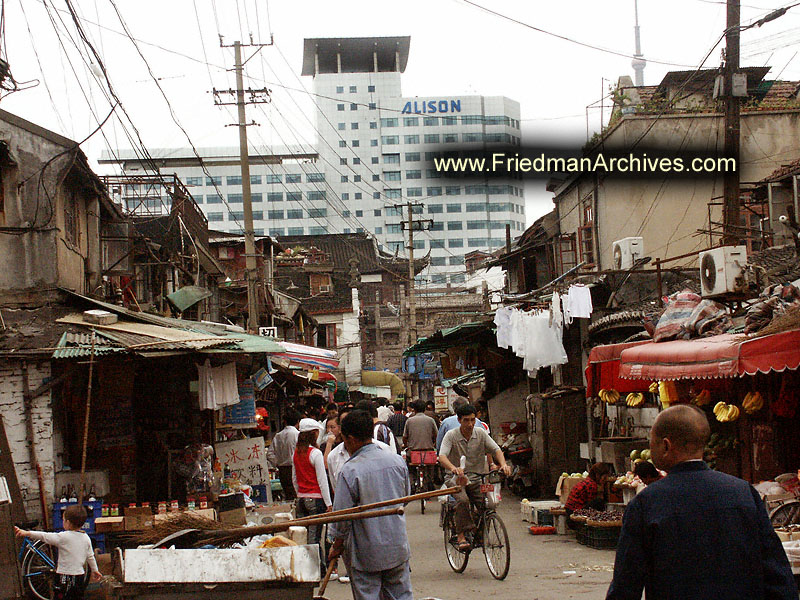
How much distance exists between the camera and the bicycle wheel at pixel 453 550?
10.4 meters

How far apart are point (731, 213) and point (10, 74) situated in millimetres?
11692

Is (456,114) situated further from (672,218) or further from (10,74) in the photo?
(10,74)

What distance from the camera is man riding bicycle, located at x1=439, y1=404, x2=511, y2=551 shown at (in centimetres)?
1016

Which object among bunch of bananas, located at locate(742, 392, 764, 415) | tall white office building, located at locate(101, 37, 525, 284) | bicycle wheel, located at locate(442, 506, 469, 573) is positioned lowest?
bicycle wheel, located at locate(442, 506, 469, 573)

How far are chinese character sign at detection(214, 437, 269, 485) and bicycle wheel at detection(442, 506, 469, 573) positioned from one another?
6.08m

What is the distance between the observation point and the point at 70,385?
1255 centimetres

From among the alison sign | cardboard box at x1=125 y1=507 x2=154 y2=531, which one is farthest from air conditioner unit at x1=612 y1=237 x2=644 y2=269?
the alison sign

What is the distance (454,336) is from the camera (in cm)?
2330

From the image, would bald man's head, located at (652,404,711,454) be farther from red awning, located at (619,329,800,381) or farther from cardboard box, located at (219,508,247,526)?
cardboard box, located at (219,508,247,526)

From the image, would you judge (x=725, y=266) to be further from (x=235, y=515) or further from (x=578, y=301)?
(x=235, y=515)

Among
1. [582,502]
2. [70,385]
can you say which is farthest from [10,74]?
[582,502]

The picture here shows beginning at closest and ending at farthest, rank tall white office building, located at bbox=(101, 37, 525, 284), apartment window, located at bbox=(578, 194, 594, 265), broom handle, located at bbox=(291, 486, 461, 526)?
broom handle, located at bbox=(291, 486, 461, 526) < apartment window, located at bbox=(578, 194, 594, 265) < tall white office building, located at bbox=(101, 37, 525, 284)

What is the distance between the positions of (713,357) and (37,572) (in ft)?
25.2

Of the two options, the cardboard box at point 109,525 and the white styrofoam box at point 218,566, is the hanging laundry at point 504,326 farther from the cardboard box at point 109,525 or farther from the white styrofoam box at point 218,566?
the white styrofoam box at point 218,566
